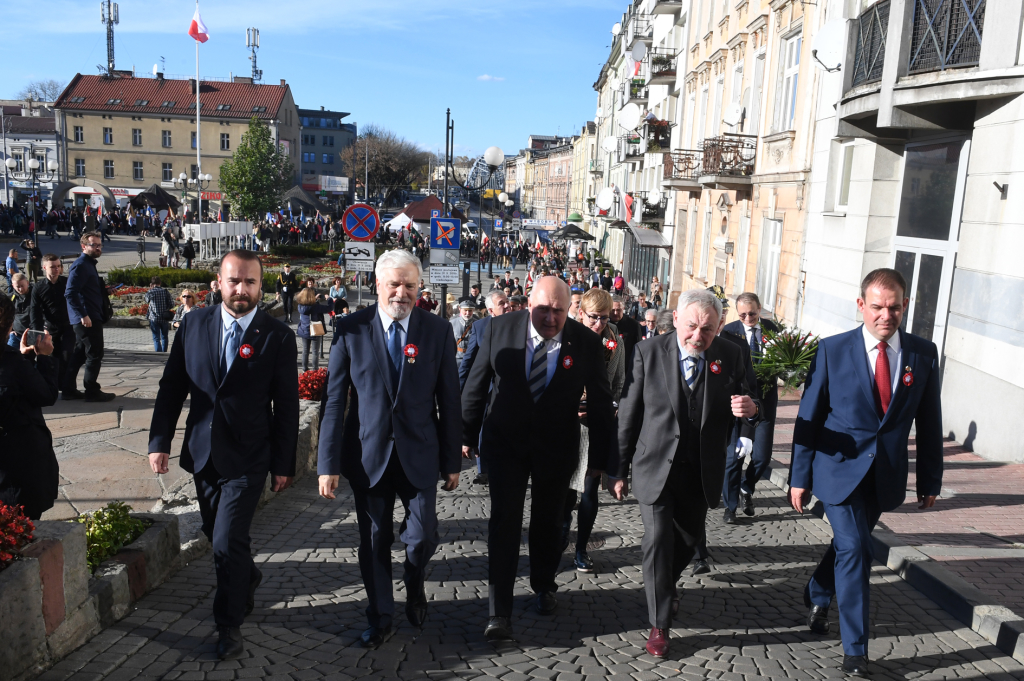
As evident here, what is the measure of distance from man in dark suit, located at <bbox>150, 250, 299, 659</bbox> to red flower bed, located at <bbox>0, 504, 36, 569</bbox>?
0.59m

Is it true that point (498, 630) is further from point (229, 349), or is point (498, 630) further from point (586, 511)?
point (229, 349)

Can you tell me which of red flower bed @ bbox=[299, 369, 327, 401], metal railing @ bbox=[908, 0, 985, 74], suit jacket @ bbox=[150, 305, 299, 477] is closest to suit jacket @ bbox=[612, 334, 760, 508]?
suit jacket @ bbox=[150, 305, 299, 477]

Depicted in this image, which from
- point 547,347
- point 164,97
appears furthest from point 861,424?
point 164,97

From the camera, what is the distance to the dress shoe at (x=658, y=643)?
430 cm

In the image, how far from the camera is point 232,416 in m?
4.18

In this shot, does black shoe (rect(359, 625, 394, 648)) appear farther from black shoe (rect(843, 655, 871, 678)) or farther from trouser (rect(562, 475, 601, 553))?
black shoe (rect(843, 655, 871, 678))

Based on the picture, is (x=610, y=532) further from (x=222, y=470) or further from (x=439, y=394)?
(x=222, y=470)

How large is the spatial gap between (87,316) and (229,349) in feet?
21.0

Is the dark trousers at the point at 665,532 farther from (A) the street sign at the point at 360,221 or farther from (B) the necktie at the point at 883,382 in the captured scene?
(A) the street sign at the point at 360,221

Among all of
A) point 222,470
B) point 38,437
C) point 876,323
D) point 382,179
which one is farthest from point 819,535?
point 382,179

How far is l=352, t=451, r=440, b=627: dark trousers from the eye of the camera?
14.0 feet

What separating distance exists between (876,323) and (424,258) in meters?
45.4

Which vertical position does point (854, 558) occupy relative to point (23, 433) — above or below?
below

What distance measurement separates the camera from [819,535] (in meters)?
6.74
